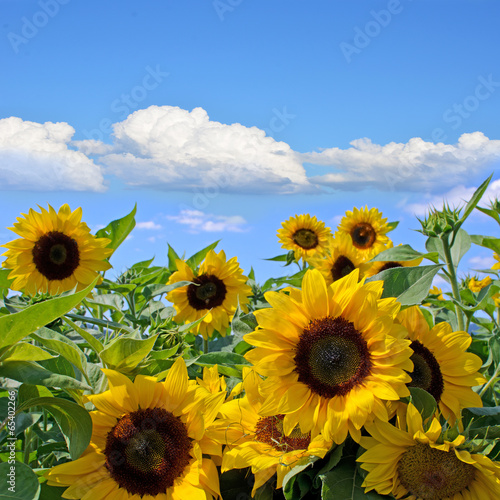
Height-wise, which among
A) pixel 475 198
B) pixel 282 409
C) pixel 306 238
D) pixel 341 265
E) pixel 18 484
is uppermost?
pixel 475 198

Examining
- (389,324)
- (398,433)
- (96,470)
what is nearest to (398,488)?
(398,433)

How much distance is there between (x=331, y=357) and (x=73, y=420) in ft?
1.79

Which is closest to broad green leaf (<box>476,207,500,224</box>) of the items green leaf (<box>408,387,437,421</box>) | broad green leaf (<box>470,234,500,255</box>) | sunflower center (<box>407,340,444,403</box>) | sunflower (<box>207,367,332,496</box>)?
broad green leaf (<box>470,234,500,255</box>)

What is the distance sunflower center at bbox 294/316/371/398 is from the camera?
3.61 ft

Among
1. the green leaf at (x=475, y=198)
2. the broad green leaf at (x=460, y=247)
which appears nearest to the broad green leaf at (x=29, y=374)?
the green leaf at (x=475, y=198)

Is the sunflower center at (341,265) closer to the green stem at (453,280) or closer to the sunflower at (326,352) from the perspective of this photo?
the green stem at (453,280)

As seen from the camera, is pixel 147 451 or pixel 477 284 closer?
pixel 147 451

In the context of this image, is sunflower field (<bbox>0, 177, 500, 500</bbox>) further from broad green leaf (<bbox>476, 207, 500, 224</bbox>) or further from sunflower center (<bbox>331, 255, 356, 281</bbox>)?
sunflower center (<bbox>331, 255, 356, 281</bbox>)

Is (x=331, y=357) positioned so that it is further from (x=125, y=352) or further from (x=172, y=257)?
(x=172, y=257)

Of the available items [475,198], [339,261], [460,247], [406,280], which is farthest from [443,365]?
[339,261]

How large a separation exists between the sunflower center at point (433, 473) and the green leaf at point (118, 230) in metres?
1.99

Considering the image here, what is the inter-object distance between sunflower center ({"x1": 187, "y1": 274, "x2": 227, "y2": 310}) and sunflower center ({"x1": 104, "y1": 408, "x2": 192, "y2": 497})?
1.74 meters

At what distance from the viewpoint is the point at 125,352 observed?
1.10m

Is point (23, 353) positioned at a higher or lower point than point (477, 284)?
lower
